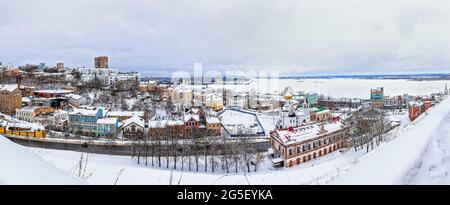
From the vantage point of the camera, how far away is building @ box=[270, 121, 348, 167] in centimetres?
1312

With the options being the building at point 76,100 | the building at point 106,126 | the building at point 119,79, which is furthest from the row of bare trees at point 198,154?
the building at point 119,79

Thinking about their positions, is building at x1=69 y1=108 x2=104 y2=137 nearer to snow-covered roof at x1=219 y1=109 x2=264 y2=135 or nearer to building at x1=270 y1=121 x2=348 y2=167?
snow-covered roof at x1=219 y1=109 x2=264 y2=135

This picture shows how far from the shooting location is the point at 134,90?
33.6 meters

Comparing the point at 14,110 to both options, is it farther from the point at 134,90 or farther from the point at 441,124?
the point at 441,124

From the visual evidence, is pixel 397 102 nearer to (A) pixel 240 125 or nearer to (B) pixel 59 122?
(A) pixel 240 125

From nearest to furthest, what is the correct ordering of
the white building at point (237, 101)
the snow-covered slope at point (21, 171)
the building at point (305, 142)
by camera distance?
the snow-covered slope at point (21, 171) < the building at point (305, 142) < the white building at point (237, 101)

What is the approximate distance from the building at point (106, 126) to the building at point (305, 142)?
30.2 ft

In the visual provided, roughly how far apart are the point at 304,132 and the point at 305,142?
631mm

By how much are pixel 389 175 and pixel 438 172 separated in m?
0.25

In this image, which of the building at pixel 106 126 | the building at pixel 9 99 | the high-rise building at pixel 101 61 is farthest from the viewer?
the high-rise building at pixel 101 61

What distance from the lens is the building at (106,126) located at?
18719 mm

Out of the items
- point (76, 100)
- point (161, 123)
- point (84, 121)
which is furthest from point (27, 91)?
point (161, 123)

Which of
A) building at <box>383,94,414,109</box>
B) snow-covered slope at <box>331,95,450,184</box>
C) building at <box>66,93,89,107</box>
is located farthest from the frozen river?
snow-covered slope at <box>331,95,450,184</box>

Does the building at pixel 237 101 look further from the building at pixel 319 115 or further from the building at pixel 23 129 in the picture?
the building at pixel 23 129
